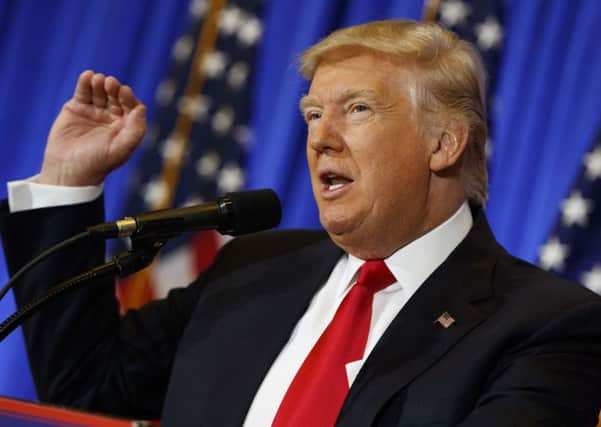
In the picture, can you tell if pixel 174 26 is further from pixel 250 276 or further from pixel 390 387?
pixel 390 387

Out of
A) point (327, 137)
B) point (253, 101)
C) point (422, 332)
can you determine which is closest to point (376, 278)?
point (422, 332)

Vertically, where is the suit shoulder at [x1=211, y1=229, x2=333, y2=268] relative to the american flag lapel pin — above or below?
above

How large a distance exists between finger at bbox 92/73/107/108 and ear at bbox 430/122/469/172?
27.8 inches

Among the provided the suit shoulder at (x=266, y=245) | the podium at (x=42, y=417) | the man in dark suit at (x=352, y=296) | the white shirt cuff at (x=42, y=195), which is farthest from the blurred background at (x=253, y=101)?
the podium at (x=42, y=417)

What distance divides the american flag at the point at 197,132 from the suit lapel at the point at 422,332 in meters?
1.16

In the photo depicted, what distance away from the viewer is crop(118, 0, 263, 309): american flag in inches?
108

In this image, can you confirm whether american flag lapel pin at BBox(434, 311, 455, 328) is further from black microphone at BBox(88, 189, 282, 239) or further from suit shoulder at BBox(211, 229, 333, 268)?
suit shoulder at BBox(211, 229, 333, 268)

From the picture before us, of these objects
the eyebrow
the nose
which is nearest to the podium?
the nose

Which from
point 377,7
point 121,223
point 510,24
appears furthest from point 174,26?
point 121,223

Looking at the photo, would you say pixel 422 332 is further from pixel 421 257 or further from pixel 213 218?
pixel 213 218

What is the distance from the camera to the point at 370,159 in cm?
→ 176

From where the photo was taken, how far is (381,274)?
1.75 meters

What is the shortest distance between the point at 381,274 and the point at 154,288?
1.16 metres

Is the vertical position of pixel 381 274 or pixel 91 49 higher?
pixel 91 49
